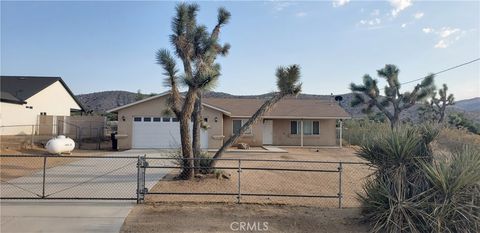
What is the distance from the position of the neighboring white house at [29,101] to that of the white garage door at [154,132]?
9.31 metres

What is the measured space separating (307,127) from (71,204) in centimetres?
2226

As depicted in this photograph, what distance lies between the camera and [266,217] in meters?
7.46

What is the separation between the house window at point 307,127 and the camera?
93.1ft

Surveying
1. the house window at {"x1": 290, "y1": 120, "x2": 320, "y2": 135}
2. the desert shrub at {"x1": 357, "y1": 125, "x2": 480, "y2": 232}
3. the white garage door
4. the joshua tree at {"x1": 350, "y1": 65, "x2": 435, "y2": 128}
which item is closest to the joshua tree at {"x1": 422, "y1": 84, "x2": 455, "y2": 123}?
the joshua tree at {"x1": 350, "y1": 65, "x2": 435, "y2": 128}

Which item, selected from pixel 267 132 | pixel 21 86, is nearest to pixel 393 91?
pixel 267 132

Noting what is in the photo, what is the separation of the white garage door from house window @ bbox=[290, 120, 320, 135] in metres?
7.95

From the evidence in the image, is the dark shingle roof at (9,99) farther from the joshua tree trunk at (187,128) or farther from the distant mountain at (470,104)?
the distant mountain at (470,104)

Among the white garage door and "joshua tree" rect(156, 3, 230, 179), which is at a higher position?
"joshua tree" rect(156, 3, 230, 179)

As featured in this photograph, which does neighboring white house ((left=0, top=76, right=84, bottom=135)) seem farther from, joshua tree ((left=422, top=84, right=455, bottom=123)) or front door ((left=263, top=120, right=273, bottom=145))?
joshua tree ((left=422, top=84, right=455, bottom=123))

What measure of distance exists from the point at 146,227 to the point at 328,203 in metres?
4.96

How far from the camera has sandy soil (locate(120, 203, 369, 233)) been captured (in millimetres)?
6738

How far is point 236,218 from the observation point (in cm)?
737

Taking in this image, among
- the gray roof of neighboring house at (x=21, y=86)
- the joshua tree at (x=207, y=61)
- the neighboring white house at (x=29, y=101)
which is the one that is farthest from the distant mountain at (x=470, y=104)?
the joshua tree at (x=207, y=61)

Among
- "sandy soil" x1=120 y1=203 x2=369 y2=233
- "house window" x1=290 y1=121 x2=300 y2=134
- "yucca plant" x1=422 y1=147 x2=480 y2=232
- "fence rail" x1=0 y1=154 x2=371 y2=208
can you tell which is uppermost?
"house window" x1=290 y1=121 x2=300 y2=134
